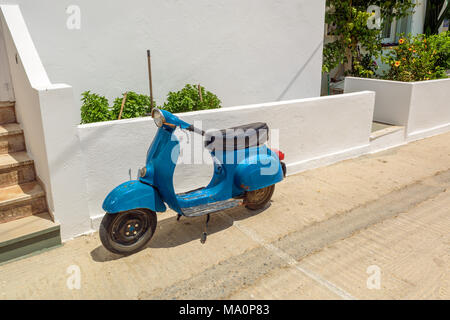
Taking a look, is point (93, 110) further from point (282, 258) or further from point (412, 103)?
point (412, 103)

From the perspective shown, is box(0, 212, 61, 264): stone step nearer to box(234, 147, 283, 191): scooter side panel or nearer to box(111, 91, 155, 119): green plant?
box(111, 91, 155, 119): green plant

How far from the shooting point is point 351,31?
9.52 m

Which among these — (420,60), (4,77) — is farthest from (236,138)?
(420,60)

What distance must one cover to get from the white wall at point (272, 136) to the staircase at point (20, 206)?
55 centimetres

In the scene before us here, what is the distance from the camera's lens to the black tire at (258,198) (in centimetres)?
475

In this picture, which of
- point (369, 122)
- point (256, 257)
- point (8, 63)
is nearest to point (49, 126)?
point (8, 63)

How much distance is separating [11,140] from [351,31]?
800cm

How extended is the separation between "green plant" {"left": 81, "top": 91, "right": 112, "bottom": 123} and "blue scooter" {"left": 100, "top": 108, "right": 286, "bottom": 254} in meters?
1.36

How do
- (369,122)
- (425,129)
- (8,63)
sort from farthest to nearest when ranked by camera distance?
(425,129) < (369,122) < (8,63)

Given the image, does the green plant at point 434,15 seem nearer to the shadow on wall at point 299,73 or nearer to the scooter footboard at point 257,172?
the shadow on wall at point 299,73

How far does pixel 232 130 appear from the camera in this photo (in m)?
4.56

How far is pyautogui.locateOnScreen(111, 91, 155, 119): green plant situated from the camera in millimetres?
5363

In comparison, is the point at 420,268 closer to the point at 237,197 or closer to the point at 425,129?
the point at 237,197
